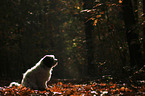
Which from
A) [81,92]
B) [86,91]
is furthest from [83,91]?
[81,92]

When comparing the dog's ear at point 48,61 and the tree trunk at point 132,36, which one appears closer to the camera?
the dog's ear at point 48,61

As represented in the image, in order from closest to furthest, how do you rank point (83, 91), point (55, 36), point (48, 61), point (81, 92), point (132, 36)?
point (81, 92)
point (83, 91)
point (48, 61)
point (132, 36)
point (55, 36)

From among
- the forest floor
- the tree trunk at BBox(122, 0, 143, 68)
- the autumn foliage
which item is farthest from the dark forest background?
the autumn foliage

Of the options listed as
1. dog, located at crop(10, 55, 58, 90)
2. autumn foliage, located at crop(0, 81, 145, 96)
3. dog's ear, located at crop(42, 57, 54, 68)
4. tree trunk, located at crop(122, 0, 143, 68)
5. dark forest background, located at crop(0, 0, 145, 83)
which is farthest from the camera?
dark forest background, located at crop(0, 0, 145, 83)

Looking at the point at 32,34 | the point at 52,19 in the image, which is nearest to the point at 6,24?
the point at 32,34

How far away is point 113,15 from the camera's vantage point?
1944 centimetres

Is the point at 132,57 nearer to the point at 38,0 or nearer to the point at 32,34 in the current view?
the point at 32,34

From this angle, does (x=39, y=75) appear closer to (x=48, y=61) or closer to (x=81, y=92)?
(x=48, y=61)

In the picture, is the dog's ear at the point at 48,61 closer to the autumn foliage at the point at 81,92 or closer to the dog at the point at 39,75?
the dog at the point at 39,75

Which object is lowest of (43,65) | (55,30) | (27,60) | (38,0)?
(27,60)

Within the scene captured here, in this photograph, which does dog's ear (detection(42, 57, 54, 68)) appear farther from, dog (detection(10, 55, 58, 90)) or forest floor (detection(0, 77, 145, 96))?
forest floor (detection(0, 77, 145, 96))

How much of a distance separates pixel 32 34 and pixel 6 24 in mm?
7092

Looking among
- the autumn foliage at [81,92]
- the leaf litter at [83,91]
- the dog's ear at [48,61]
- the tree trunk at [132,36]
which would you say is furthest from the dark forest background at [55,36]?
the autumn foliage at [81,92]

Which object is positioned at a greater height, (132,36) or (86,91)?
(132,36)
